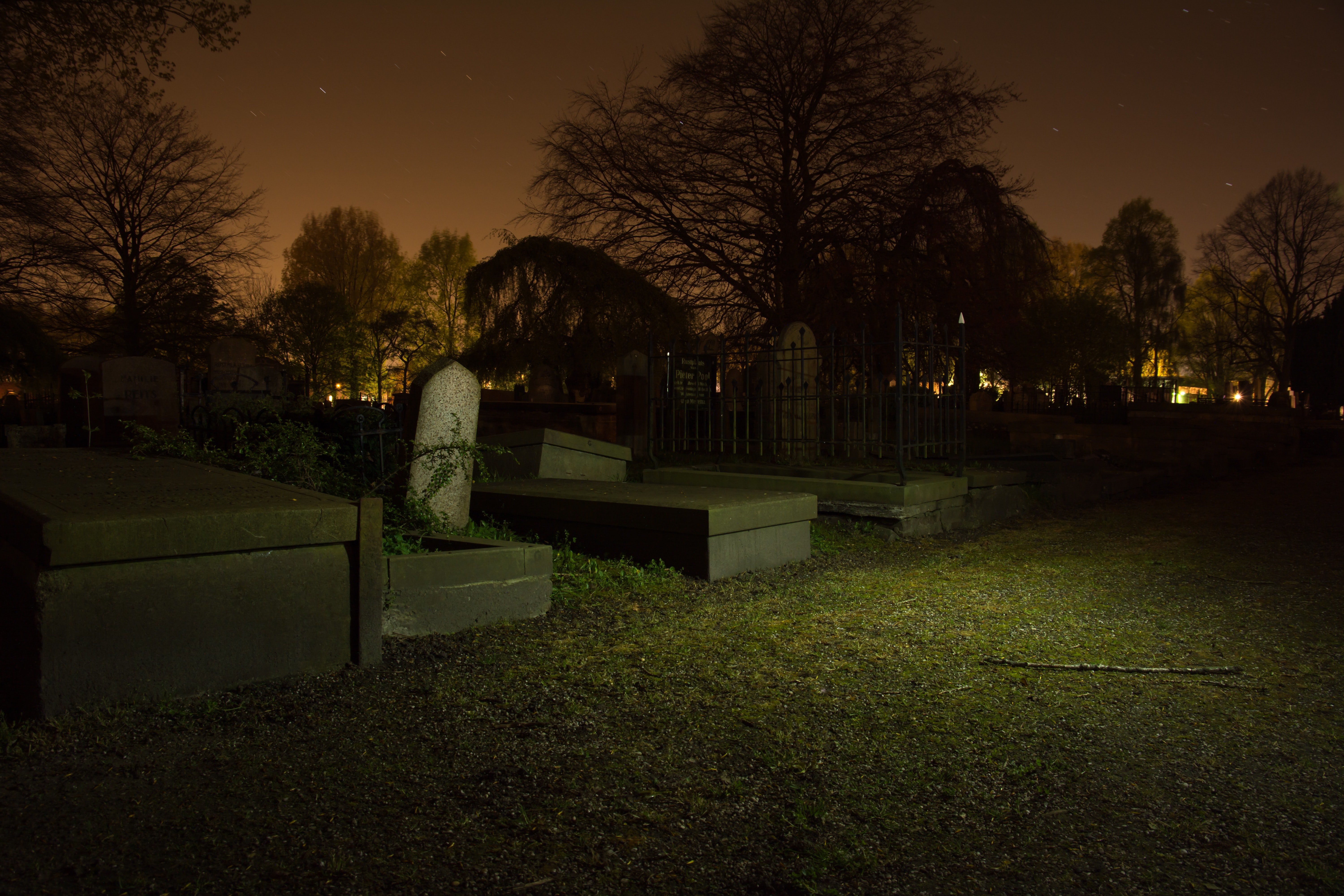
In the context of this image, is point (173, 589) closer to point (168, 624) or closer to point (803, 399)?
point (168, 624)

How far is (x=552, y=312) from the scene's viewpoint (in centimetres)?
2928

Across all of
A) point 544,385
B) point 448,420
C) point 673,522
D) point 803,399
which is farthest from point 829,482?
point 544,385

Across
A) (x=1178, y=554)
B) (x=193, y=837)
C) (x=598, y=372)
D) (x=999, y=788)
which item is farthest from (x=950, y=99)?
(x=193, y=837)

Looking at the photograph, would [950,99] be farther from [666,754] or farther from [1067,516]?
[666,754]

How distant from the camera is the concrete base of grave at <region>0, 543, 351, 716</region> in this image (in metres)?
3.08

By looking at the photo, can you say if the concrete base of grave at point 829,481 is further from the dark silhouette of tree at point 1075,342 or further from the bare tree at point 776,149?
the dark silhouette of tree at point 1075,342

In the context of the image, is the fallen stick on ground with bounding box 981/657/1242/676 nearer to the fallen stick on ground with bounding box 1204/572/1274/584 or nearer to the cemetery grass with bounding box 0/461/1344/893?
the cemetery grass with bounding box 0/461/1344/893

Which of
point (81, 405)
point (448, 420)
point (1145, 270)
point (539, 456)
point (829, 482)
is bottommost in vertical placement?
point (829, 482)

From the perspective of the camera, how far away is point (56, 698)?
3.09 meters

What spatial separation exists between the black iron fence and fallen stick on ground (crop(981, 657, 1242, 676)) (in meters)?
3.89

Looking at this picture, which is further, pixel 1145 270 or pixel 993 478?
pixel 1145 270

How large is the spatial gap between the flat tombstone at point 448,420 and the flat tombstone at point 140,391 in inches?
387

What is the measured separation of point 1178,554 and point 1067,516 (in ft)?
8.96

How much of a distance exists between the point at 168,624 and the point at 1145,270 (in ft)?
198
